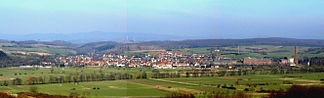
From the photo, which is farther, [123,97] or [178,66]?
[178,66]

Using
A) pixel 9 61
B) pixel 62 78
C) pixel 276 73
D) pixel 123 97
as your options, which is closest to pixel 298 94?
pixel 123 97

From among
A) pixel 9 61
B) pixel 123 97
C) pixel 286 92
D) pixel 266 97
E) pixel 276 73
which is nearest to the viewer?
pixel 123 97

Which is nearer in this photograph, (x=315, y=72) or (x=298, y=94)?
(x=298, y=94)

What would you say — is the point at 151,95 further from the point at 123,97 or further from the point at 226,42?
the point at 226,42

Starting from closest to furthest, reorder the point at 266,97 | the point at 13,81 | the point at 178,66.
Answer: the point at 266,97, the point at 13,81, the point at 178,66

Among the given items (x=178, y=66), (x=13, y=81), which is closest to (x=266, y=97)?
(x=13, y=81)

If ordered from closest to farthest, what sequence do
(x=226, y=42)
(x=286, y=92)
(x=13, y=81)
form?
(x=286, y=92)
(x=13, y=81)
(x=226, y=42)

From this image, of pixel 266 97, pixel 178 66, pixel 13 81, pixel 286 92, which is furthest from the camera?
pixel 178 66

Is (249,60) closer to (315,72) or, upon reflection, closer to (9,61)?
(315,72)

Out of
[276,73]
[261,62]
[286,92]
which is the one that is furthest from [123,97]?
[261,62]
